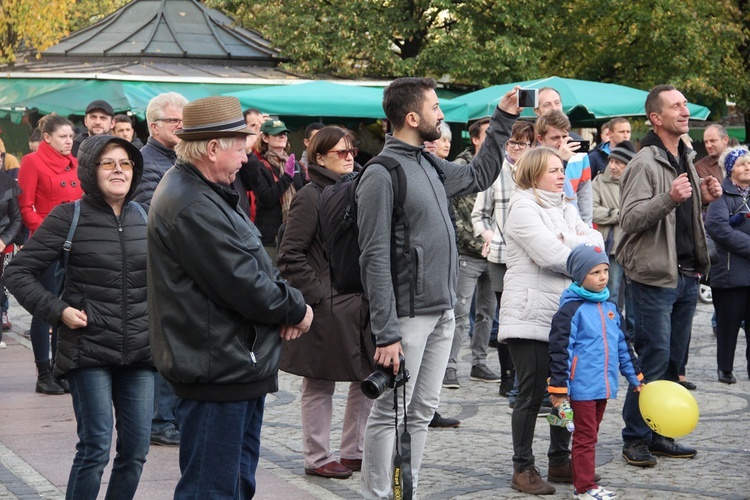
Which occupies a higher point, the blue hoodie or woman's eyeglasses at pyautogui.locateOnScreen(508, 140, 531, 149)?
woman's eyeglasses at pyautogui.locateOnScreen(508, 140, 531, 149)

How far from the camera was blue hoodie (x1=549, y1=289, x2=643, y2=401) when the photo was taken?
6254 mm

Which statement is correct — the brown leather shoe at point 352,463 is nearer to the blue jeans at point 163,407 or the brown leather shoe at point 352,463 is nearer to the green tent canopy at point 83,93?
the blue jeans at point 163,407

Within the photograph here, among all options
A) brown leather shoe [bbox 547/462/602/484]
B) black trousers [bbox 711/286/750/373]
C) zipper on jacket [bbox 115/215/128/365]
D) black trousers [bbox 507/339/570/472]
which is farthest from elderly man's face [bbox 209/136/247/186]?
black trousers [bbox 711/286/750/373]

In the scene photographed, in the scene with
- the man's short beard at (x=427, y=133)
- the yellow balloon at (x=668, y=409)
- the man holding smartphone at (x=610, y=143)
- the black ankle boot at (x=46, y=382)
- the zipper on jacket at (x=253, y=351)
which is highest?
the man holding smartphone at (x=610, y=143)

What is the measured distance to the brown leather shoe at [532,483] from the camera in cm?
649

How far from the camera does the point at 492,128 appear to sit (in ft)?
19.2

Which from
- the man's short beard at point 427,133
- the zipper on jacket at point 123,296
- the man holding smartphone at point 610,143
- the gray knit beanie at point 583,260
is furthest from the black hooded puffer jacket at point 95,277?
the man holding smartphone at point 610,143

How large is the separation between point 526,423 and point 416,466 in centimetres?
100

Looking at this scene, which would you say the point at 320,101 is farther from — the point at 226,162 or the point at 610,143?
the point at 226,162

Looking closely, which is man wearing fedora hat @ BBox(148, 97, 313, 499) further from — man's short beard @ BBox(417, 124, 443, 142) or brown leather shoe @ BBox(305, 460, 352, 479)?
brown leather shoe @ BBox(305, 460, 352, 479)

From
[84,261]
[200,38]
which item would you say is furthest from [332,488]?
[200,38]

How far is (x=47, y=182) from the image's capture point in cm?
950

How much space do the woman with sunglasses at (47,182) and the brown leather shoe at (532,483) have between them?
4241mm

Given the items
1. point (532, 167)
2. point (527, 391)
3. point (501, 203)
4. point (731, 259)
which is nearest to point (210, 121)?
point (532, 167)
